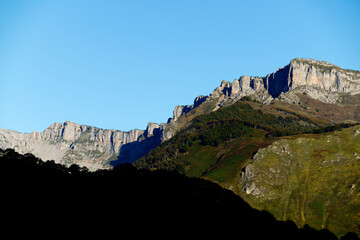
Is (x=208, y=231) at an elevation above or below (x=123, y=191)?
below

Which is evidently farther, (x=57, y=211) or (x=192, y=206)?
(x=192, y=206)

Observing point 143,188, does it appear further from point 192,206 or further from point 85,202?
point 85,202

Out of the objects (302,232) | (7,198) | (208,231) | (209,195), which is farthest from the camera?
(209,195)

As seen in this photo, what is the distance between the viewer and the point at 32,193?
131 metres

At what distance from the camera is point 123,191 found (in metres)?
160

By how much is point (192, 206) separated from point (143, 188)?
23593 mm

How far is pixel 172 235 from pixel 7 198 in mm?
55397

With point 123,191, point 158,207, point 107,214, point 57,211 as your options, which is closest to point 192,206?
point 158,207

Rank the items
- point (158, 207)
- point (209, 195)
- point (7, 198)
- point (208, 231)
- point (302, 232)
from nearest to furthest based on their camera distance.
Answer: point (7, 198) < point (208, 231) < point (158, 207) < point (302, 232) < point (209, 195)

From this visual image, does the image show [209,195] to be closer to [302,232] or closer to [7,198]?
[302,232]

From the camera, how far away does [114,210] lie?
137m

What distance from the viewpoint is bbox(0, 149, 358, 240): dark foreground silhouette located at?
115562mm

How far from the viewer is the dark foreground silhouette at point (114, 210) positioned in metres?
116

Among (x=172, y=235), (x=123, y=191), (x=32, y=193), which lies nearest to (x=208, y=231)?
(x=172, y=235)
